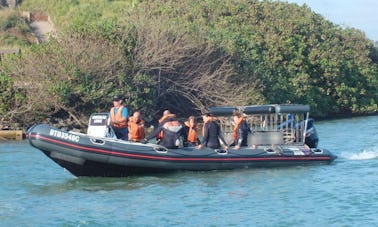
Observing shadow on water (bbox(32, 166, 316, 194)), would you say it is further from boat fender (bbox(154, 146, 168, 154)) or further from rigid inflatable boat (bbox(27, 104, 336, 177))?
boat fender (bbox(154, 146, 168, 154))

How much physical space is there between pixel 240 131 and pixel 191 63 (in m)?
15.1

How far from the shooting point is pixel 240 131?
19688 millimetres

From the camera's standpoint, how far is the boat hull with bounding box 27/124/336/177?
1777 cm

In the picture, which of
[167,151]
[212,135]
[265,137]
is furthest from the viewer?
[265,137]

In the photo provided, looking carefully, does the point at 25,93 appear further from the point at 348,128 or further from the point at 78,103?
the point at 348,128

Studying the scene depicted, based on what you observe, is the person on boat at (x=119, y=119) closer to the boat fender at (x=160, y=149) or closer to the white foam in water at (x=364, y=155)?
the boat fender at (x=160, y=149)

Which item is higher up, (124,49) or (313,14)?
(313,14)

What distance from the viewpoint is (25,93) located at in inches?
1205

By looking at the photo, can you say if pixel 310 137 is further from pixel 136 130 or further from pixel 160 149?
pixel 136 130

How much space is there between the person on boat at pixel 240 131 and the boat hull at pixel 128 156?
32cm

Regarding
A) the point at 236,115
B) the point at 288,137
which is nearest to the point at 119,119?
the point at 236,115

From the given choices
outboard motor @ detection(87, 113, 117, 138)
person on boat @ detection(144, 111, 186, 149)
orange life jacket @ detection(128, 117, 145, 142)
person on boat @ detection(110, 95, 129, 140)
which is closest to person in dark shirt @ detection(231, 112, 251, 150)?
person on boat @ detection(144, 111, 186, 149)

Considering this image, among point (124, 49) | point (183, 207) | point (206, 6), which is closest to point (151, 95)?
point (124, 49)

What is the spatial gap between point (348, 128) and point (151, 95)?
801 centimetres
